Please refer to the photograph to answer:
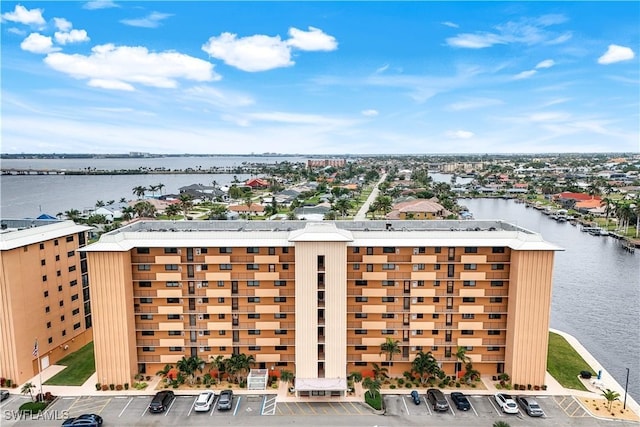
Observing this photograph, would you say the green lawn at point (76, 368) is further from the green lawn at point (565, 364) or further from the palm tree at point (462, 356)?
the green lawn at point (565, 364)

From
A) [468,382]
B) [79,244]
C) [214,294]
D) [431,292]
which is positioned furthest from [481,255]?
[79,244]

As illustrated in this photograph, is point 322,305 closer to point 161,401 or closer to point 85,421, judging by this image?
point 161,401

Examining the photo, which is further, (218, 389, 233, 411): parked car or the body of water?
the body of water

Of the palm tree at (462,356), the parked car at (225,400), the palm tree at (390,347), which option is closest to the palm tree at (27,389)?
the parked car at (225,400)

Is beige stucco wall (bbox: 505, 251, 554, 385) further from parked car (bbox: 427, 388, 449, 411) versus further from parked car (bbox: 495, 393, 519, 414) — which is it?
parked car (bbox: 427, 388, 449, 411)

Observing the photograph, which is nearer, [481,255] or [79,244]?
[481,255]

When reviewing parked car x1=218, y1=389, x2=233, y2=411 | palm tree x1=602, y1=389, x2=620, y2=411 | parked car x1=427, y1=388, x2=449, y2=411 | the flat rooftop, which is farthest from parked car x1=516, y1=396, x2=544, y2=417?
parked car x1=218, y1=389, x2=233, y2=411

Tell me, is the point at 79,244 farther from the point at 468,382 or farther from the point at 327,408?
the point at 468,382
